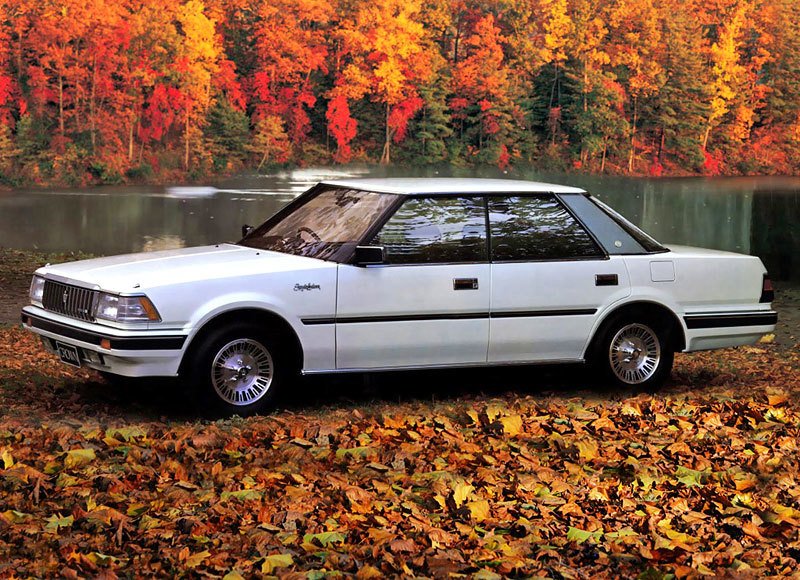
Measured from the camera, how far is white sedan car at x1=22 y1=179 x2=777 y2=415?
8648 mm

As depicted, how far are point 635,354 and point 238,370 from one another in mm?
3174

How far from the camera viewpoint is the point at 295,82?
4203 cm

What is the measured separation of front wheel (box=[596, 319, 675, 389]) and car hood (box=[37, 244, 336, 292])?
242 centimetres

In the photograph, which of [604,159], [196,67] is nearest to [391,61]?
[196,67]

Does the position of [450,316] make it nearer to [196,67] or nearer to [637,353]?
[637,353]

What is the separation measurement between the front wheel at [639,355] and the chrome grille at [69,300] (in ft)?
12.6

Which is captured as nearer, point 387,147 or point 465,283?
point 465,283

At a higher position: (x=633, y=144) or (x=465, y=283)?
(x=633, y=144)

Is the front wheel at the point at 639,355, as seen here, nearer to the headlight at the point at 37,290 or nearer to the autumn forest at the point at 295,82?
the headlight at the point at 37,290

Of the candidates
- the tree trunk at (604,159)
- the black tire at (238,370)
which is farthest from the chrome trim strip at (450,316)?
the tree trunk at (604,159)

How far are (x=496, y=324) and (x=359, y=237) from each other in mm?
1184

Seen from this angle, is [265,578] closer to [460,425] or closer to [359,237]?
[460,425]

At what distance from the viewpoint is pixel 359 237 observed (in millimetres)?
9266

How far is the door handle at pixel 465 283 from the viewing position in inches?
368
